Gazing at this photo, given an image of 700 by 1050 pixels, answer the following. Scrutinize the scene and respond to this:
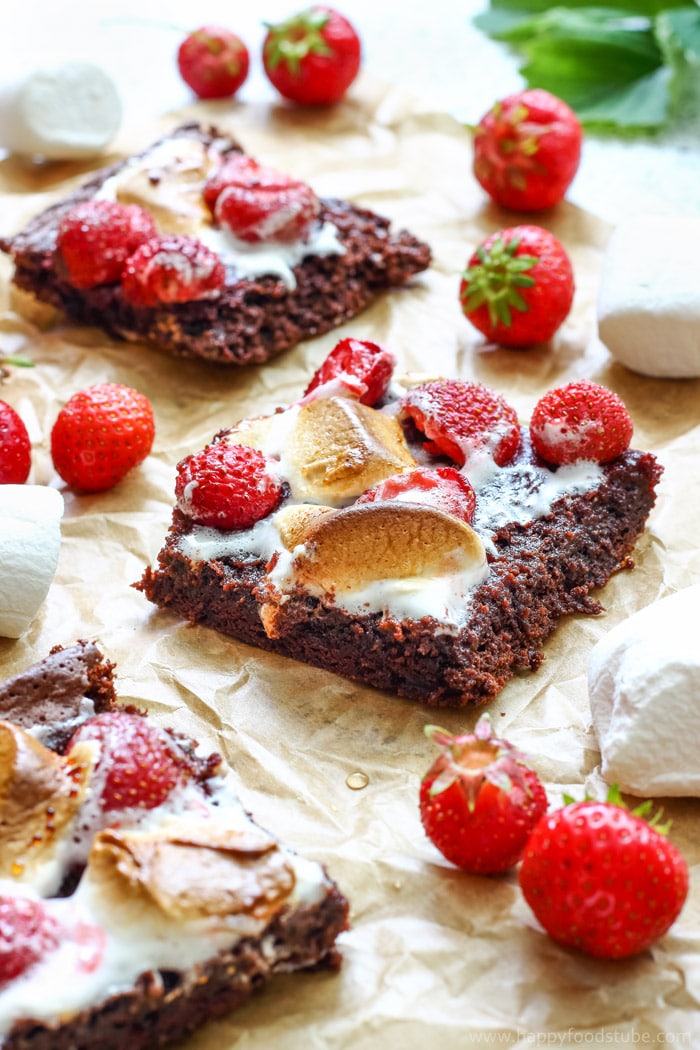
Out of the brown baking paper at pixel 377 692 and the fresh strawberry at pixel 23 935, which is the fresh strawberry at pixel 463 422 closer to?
the brown baking paper at pixel 377 692

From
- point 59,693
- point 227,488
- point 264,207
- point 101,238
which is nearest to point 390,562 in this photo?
point 227,488

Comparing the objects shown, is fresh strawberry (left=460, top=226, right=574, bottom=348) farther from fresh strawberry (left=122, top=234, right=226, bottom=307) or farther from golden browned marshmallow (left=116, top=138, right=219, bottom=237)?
golden browned marshmallow (left=116, top=138, right=219, bottom=237)

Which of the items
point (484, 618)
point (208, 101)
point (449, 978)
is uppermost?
point (208, 101)

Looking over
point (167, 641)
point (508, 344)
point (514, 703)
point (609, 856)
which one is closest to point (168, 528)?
point (167, 641)

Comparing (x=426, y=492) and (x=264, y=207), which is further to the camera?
(x=264, y=207)

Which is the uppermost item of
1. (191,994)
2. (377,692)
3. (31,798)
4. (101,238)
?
(101,238)

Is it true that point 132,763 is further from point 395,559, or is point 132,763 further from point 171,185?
point 171,185

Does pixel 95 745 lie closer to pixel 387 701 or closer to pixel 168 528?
pixel 387 701
